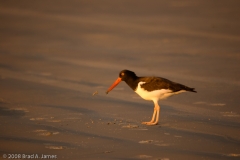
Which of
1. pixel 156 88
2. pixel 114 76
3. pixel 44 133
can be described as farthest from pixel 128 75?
pixel 114 76

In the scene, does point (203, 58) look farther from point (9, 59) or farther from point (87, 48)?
point (9, 59)

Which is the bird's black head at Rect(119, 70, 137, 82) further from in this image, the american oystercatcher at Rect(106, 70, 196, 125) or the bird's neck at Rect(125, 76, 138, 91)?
the american oystercatcher at Rect(106, 70, 196, 125)

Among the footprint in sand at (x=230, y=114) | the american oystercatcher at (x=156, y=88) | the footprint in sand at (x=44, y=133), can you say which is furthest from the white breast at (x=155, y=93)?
the footprint in sand at (x=44, y=133)

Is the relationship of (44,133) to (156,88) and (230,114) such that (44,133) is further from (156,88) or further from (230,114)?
(230,114)

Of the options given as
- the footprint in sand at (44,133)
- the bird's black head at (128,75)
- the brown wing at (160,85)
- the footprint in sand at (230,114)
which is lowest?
the footprint in sand at (44,133)

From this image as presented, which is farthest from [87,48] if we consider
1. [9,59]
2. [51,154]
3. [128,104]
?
[51,154]

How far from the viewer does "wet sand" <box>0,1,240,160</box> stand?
7.61 m

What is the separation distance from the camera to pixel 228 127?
851cm

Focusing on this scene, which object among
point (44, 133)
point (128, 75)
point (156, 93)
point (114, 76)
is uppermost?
point (114, 76)

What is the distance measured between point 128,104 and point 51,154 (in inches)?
136

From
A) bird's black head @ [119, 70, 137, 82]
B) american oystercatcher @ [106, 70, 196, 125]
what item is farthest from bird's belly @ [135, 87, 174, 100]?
bird's black head @ [119, 70, 137, 82]

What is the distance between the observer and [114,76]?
12.4 meters

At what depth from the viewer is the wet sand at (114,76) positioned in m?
7.61

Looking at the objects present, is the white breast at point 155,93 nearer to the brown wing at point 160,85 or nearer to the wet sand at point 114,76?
the brown wing at point 160,85
